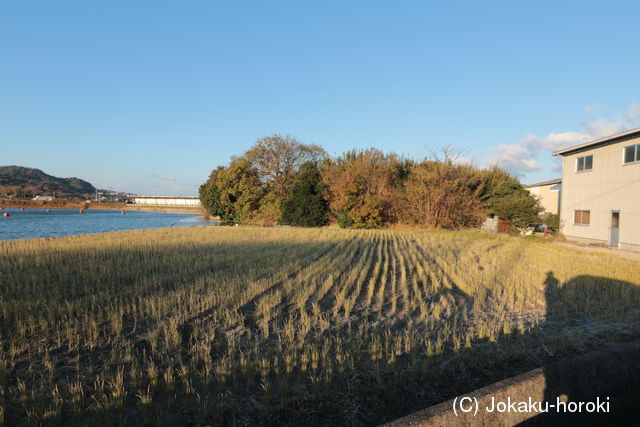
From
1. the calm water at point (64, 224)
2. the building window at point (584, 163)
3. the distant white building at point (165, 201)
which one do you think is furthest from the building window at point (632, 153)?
the distant white building at point (165, 201)

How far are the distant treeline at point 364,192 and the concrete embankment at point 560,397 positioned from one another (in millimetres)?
24449

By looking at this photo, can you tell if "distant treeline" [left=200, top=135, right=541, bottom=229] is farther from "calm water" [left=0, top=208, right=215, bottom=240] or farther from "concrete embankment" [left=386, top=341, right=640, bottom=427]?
"concrete embankment" [left=386, top=341, right=640, bottom=427]

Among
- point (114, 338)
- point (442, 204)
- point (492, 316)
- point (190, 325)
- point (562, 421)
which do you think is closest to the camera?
point (562, 421)

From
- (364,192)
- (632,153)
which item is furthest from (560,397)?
(364,192)

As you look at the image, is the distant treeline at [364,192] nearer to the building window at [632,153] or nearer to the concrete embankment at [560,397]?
the building window at [632,153]

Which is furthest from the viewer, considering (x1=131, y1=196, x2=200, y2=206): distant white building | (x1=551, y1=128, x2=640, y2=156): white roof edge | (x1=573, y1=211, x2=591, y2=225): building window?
(x1=131, y1=196, x2=200, y2=206): distant white building

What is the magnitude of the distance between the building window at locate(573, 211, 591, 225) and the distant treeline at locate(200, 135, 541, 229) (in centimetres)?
476

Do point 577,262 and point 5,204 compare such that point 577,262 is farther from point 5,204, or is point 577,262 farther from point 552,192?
point 5,204

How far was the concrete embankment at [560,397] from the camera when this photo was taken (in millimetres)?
2803

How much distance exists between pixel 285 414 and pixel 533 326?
14.8 feet

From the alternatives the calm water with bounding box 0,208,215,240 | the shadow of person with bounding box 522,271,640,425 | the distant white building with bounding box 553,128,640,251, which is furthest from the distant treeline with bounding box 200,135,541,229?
the shadow of person with bounding box 522,271,640,425

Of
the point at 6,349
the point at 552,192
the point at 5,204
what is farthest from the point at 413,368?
the point at 5,204

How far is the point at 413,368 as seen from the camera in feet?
12.6

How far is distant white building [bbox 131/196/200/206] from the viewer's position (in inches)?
5659
